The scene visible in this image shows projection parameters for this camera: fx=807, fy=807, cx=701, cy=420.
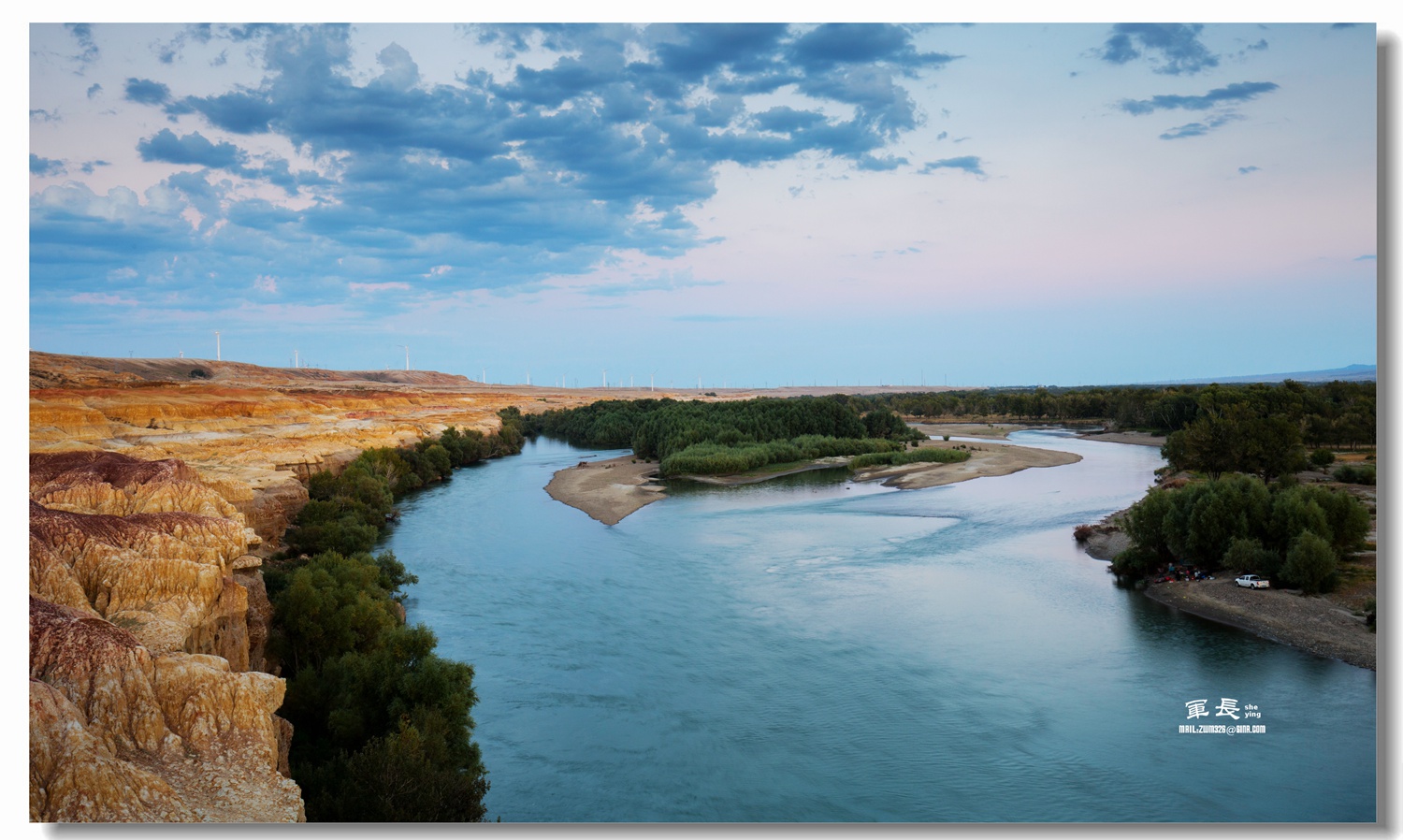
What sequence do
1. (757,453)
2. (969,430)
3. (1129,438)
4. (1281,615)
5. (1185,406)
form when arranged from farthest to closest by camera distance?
(969,430), (1129,438), (757,453), (1185,406), (1281,615)

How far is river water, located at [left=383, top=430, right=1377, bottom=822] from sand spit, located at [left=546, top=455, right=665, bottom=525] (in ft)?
23.8

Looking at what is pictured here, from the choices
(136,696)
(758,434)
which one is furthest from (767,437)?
(136,696)

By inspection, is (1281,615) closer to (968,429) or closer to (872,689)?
(872,689)

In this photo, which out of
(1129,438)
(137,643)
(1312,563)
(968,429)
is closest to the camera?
(137,643)

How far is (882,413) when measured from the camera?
168ft

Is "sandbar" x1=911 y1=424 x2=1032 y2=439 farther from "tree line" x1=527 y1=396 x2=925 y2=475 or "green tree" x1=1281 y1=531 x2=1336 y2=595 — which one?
"green tree" x1=1281 y1=531 x2=1336 y2=595

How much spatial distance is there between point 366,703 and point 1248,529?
17.1m

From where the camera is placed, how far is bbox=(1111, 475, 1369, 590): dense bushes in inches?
600

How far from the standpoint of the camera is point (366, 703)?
10586 mm

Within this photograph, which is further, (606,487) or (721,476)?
(721,476)

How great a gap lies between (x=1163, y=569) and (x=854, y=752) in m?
11.3

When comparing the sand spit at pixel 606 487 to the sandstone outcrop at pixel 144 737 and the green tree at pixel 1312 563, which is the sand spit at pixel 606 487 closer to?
the green tree at pixel 1312 563

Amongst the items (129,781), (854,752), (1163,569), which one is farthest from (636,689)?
(1163,569)
